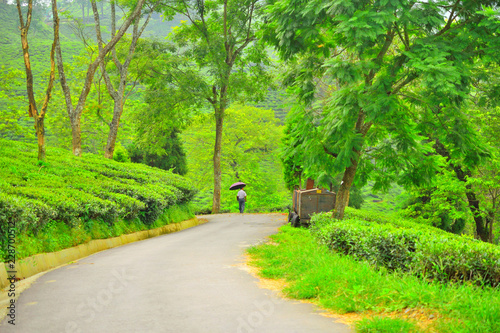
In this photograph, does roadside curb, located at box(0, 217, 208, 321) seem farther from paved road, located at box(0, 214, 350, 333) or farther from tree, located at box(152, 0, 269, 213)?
tree, located at box(152, 0, 269, 213)

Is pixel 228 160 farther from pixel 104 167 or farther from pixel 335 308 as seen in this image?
pixel 335 308

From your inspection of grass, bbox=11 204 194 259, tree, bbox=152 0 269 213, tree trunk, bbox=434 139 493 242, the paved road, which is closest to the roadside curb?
grass, bbox=11 204 194 259

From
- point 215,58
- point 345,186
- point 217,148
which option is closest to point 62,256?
point 345,186

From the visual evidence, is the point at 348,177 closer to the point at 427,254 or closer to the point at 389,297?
the point at 427,254

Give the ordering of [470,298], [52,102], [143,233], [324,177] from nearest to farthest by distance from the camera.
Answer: [470,298], [324,177], [143,233], [52,102]

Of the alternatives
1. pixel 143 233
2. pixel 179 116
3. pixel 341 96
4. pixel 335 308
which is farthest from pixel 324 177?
pixel 179 116

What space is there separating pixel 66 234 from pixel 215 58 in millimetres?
17951

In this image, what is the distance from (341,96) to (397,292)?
6.04 meters

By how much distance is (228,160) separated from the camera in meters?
39.8

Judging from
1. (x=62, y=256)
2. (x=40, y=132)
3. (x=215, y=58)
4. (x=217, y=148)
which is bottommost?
(x=62, y=256)

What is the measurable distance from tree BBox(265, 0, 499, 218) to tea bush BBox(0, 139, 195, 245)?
21.9 ft

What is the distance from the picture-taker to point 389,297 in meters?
5.13

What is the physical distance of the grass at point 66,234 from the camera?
8.10 m

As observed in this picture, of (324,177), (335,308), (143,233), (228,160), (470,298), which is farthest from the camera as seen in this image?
(228,160)
